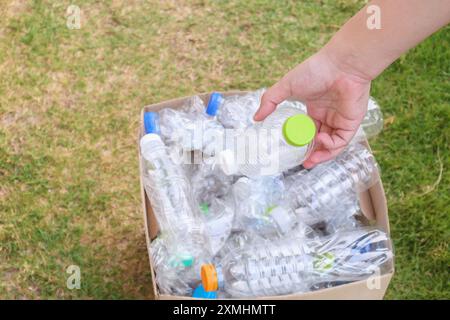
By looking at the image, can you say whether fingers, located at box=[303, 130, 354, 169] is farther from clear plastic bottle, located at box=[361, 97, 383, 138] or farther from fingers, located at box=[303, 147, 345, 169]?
clear plastic bottle, located at box=[361, 97, 383, 138]

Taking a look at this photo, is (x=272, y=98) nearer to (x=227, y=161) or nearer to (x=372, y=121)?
(x=227, y=161)

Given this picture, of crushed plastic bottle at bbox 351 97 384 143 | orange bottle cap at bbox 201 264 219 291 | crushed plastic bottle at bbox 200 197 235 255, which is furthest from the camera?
crushed plastic bottle at bbox 351 97 384 143

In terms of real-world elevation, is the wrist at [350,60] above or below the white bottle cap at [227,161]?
above

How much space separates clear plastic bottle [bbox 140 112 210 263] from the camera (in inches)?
46.2

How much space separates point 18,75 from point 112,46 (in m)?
0.38

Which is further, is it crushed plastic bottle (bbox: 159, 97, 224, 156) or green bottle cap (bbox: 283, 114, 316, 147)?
crushed plastic bottle (bbox: 159, 97, 224, 156)

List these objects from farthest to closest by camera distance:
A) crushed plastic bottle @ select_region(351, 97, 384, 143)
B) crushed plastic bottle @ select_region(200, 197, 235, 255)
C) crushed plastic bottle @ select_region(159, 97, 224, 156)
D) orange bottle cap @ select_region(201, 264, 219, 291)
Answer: crushed plastic bottle @ select_region(351, 97, 384, 143), crushed plastic bottle @ select_region(159, 97, 224, 156), crushed plastic bottle @ select_region(200, 197, 235, 255), orange bottle cap @ select_region(201, 264, 219, 291)

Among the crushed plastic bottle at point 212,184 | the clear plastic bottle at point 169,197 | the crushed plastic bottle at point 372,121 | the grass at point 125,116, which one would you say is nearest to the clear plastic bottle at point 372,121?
the crushed plastic bottle at point 372,121

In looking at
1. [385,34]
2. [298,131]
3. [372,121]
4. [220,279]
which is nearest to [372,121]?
[372,121]

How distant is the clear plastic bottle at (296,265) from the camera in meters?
1.11

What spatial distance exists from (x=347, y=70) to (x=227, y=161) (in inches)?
14.1

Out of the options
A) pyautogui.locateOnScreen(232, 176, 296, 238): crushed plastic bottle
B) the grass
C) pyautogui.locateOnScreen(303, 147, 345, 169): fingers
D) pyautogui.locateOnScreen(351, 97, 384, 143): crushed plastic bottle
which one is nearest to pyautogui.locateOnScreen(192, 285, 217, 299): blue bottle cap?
pyautogui.locateOnScreen(232, 176, 296, 238): crushed plastic bottle

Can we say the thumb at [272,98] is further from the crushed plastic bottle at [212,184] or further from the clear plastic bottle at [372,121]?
the clear plastic bottle at [372,121]

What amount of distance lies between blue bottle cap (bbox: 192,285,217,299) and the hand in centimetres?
39
